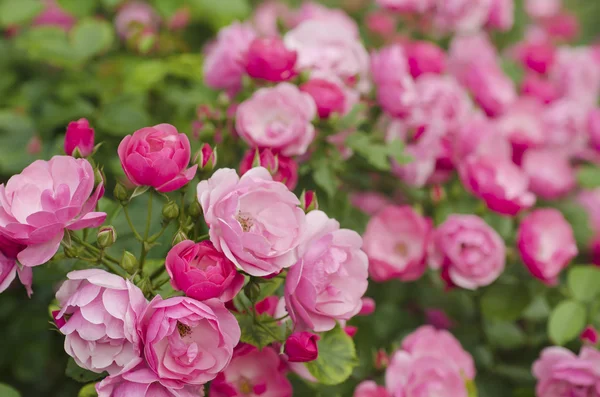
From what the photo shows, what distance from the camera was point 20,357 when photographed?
1.24 meters

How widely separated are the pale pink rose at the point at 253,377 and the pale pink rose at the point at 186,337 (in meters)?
0.11

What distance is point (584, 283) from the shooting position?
1.10m

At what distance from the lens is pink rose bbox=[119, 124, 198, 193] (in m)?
0.71

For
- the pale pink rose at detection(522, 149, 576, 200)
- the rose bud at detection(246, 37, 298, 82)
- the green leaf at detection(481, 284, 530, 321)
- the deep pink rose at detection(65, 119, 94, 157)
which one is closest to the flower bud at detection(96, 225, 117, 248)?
the deep pink rose at detection(65, 119, 94, 157)

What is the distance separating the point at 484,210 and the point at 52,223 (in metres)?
0.85

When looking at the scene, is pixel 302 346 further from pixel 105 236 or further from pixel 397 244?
pixel 397 244

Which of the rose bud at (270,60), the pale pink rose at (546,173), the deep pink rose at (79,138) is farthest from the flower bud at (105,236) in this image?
the pale pink rose at (546,173)

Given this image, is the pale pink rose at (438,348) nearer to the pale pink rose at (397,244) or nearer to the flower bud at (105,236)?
the pale pink rose at (397,244)

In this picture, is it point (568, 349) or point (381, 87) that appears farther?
point (381, 87)

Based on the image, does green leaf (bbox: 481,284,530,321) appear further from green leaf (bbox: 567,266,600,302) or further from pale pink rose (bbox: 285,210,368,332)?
pale pink rose (bbox: 285,210,368,332)

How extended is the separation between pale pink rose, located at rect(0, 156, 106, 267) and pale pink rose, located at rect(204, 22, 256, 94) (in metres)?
0.51

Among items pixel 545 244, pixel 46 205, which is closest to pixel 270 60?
pixel 46 205

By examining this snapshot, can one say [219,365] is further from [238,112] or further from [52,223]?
[238,112]

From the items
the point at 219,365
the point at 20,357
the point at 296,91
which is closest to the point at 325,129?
the point at 296,91
